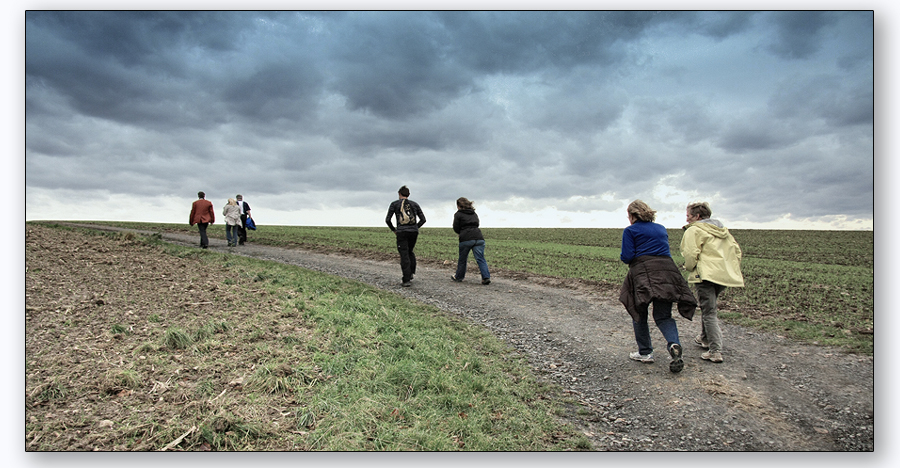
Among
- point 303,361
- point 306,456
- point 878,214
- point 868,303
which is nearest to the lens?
point 306,456

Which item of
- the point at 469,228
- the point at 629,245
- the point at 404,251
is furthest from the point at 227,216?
the point at 629,245

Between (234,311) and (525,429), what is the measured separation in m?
5.93

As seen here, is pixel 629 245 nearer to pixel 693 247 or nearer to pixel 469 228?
pixel 693 247

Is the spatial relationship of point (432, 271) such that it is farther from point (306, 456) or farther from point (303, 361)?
point (306, 456)

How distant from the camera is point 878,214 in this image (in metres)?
4.74

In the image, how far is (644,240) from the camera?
6.41m

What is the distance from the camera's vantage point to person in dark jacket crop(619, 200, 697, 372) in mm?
6223

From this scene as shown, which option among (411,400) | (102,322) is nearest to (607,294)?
(411,400)

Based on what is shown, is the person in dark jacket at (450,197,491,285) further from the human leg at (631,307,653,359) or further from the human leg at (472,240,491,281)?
the human leg at (631,307,653,359)

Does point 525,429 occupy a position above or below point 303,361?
below

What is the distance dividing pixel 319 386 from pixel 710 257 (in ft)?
19.0

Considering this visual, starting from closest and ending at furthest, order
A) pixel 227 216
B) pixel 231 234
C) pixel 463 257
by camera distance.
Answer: pixel 463 257, pixel 227 216, pixel 231 234

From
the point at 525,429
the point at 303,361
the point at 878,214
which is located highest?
the point at 878,214

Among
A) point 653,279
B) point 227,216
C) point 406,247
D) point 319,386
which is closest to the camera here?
point 319,386
